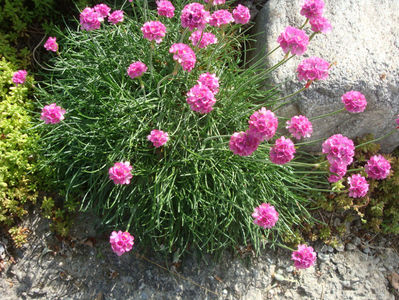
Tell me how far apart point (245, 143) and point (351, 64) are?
5.27 feet

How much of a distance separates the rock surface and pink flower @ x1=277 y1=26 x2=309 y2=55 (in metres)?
0.77

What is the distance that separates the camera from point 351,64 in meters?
3.20

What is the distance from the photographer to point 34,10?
394 centimetres

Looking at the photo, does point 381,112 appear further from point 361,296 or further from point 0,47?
point 0,47

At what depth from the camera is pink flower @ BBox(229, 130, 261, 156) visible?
2.21m

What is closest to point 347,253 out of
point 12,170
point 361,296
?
point 361,296

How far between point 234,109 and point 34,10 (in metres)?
2.51

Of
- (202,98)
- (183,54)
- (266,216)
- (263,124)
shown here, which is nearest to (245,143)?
(263,124)

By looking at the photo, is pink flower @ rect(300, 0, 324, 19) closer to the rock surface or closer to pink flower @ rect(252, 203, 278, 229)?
the rock surface

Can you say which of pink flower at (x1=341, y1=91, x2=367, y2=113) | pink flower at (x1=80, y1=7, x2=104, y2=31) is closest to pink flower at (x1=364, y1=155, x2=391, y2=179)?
pink flower at (x1=341, y1=91, x2=367, y2=113)

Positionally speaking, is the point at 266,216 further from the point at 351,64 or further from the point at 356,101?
the point at 351,64

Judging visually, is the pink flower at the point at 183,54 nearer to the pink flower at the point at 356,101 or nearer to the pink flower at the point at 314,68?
the pink flower at the point at 314,68

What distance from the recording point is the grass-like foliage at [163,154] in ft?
9.61

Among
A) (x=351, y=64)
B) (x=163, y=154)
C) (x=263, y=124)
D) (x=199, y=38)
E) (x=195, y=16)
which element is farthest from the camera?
(x=351, y=64)
